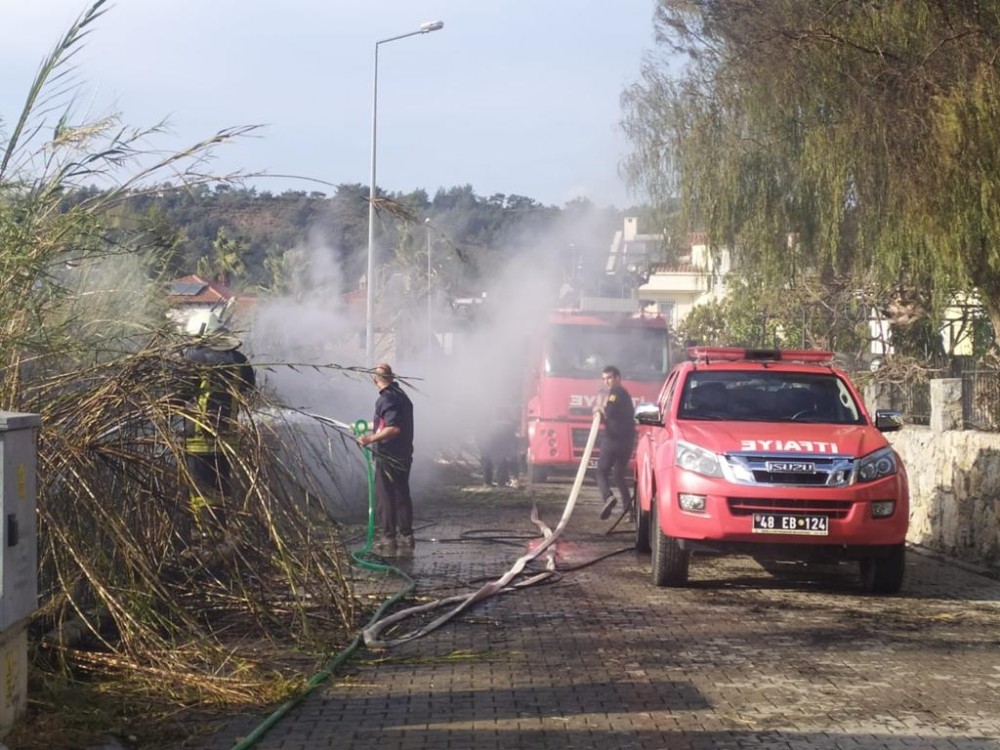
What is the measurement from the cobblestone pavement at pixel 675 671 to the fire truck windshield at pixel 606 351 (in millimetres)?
9614

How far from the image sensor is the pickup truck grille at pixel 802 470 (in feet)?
33.4

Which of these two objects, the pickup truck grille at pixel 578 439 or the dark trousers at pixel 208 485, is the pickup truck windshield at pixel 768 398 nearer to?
the dark trousers at pixel 208 485

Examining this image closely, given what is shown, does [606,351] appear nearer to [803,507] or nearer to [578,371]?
[578,371]

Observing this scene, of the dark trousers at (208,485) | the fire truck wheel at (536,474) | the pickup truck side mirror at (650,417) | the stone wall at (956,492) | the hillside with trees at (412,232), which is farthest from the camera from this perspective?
the hillside with trees at (412,232)

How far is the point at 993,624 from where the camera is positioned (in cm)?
923

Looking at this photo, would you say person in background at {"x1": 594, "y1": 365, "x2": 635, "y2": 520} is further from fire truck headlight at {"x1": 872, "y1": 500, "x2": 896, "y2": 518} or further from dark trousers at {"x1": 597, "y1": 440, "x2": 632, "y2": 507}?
fire truck headlight at {"x1": 872, "y1": 500, "x2": 896, "y2": 518}

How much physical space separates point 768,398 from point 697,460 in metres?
1.44

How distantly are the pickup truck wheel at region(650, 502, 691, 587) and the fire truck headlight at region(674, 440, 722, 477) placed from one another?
563 millimetres

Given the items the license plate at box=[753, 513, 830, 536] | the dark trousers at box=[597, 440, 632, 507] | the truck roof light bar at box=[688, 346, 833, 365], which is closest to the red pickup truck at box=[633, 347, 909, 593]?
the license plate at box=[753, 513, 830, 536]

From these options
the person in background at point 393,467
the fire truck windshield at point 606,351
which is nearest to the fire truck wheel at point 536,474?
the fire truck windshield at point 606,351

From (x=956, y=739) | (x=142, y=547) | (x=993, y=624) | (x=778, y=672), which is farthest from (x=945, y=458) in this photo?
(x=142, y=547)

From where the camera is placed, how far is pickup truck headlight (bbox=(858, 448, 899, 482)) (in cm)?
1025

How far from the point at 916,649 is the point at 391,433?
6024 millimetres

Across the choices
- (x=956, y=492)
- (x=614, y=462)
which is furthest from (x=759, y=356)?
(x=614, y=462)
